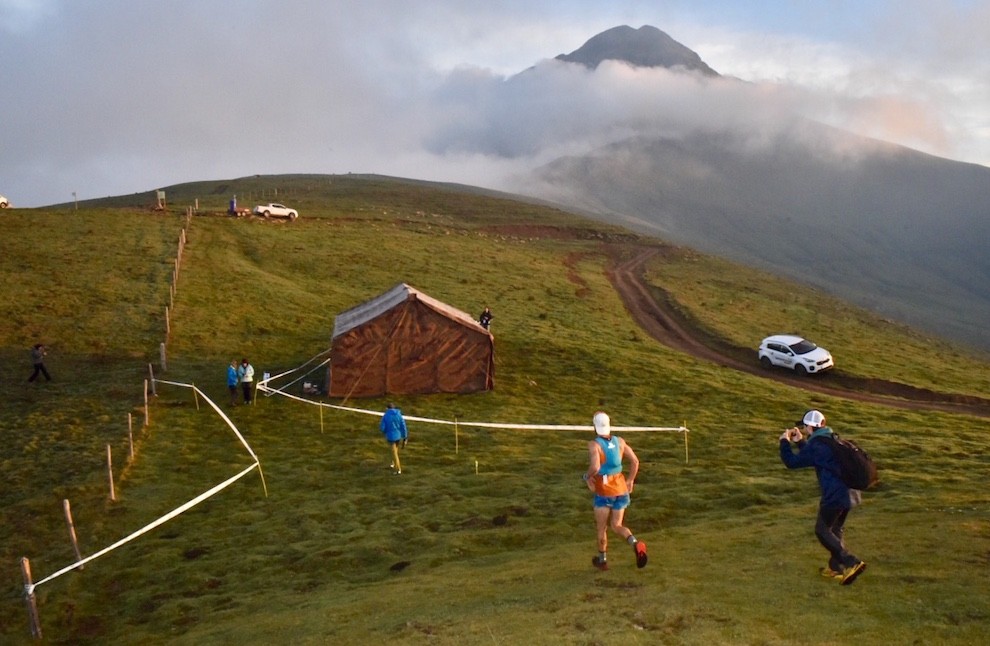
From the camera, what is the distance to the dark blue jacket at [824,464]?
38.2ft

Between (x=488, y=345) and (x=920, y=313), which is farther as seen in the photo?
(x=920, y=313)

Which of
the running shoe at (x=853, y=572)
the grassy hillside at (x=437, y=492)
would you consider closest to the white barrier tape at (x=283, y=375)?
the grassy hillside at (x=437, y=492)

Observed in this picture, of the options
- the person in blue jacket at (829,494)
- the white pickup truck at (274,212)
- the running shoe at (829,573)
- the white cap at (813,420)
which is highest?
the white pickup truck at (274,212)

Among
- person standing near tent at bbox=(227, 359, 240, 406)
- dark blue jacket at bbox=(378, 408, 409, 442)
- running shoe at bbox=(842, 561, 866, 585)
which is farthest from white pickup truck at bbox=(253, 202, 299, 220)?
running shoe at bbox=(842, 561, 866, 585)

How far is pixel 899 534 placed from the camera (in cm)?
1465

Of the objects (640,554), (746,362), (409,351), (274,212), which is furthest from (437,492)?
(274,212)

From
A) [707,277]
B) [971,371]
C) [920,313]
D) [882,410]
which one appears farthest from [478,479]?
[920,313]

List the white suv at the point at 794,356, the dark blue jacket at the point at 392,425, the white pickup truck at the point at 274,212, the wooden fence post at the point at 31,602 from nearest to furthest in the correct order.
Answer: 1. the wooden fence post at the point at 31,602
2. the dark blue jacket at the point at 392,425
3. the white suv at the point at 794,356
4. the white pickup truck at the point at 274,212

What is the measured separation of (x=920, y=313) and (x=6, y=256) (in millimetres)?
197793

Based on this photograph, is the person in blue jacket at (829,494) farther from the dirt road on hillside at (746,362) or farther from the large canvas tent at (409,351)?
the dirt road on hillside at (746,362)

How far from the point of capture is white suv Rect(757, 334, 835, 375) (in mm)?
44656

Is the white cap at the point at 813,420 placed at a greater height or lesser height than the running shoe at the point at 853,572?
greater

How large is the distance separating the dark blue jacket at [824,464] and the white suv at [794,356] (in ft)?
116

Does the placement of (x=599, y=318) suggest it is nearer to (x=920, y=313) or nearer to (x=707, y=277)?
(x=707, y=277)
